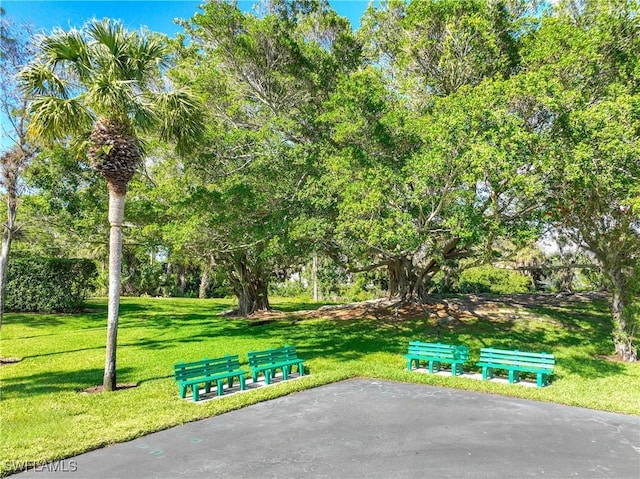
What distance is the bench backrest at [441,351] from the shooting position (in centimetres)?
1163

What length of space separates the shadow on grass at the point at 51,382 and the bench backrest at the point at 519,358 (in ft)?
30.0

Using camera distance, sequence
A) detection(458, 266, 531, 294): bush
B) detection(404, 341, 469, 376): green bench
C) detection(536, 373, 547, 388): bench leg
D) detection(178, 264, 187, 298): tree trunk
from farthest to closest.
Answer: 1. detection(178, 264, 187, 298): tree trunk
2. detection(458, 266, 531, 294): bush
3. detection(404, 341, 469, 376): green bench
4. detection(536, 373, 547, 388): bench leg

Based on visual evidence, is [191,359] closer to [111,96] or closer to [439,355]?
[439,355]

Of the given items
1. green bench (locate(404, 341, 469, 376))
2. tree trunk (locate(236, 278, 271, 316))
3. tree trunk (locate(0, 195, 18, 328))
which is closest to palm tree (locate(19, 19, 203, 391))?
tree trunk (locate(0, 195, 18, 328))

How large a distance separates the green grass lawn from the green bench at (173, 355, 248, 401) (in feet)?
1.29

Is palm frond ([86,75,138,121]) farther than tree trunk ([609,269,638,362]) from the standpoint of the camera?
No

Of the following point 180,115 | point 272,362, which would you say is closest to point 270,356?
point 272,362

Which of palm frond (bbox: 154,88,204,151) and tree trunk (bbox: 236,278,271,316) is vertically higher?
palm frond (bbox: 154,88,204,151)

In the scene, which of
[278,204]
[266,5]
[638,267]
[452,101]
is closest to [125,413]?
[278,204]

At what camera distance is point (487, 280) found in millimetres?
35312

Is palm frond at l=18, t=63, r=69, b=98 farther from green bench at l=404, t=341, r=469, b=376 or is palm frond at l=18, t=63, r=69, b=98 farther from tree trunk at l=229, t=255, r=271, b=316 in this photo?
tree trunk at l=229, t=255, r=271, b=316

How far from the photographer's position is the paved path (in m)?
5.79

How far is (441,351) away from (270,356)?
4.44 meters

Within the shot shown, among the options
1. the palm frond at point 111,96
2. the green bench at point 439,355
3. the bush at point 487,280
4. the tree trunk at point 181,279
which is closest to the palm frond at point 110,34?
the palm frond at point 111,96
